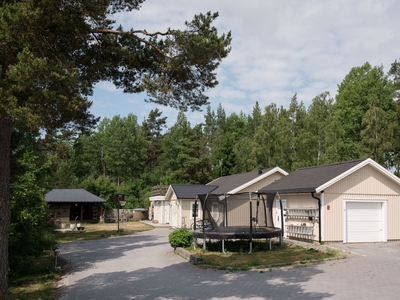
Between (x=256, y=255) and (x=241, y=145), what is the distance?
156 feet

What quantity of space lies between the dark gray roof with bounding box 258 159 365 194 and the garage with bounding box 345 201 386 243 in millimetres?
1721

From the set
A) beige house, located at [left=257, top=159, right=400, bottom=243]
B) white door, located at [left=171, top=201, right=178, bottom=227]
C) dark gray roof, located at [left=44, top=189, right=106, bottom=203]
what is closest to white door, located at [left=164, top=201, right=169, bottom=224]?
white door, located at [left=171, top=201, right=178, bottom=227]

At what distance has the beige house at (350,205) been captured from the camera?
1886 cm

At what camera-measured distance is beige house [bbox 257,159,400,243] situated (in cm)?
1886

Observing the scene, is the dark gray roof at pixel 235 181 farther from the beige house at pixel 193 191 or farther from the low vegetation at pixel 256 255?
the low vegetation at pixel 256 255

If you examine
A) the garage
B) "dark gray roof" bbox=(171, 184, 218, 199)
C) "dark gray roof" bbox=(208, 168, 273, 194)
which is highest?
"dark gray roof" bbox=(208, 168, 273, 194)

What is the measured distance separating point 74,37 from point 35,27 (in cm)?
128

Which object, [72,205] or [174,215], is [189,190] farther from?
[72,205]

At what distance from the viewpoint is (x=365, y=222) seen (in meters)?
19.5

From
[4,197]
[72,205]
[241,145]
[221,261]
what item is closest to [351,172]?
[221,261]

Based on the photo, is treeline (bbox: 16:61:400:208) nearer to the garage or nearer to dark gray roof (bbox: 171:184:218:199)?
dark gray roof (bbox: 171:184:218:199)

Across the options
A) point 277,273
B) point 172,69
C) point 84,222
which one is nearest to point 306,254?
point 277,273

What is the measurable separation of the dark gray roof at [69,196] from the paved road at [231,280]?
79.5 feet

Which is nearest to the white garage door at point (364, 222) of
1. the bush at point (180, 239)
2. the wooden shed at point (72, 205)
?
the bush at point (180, 239)
